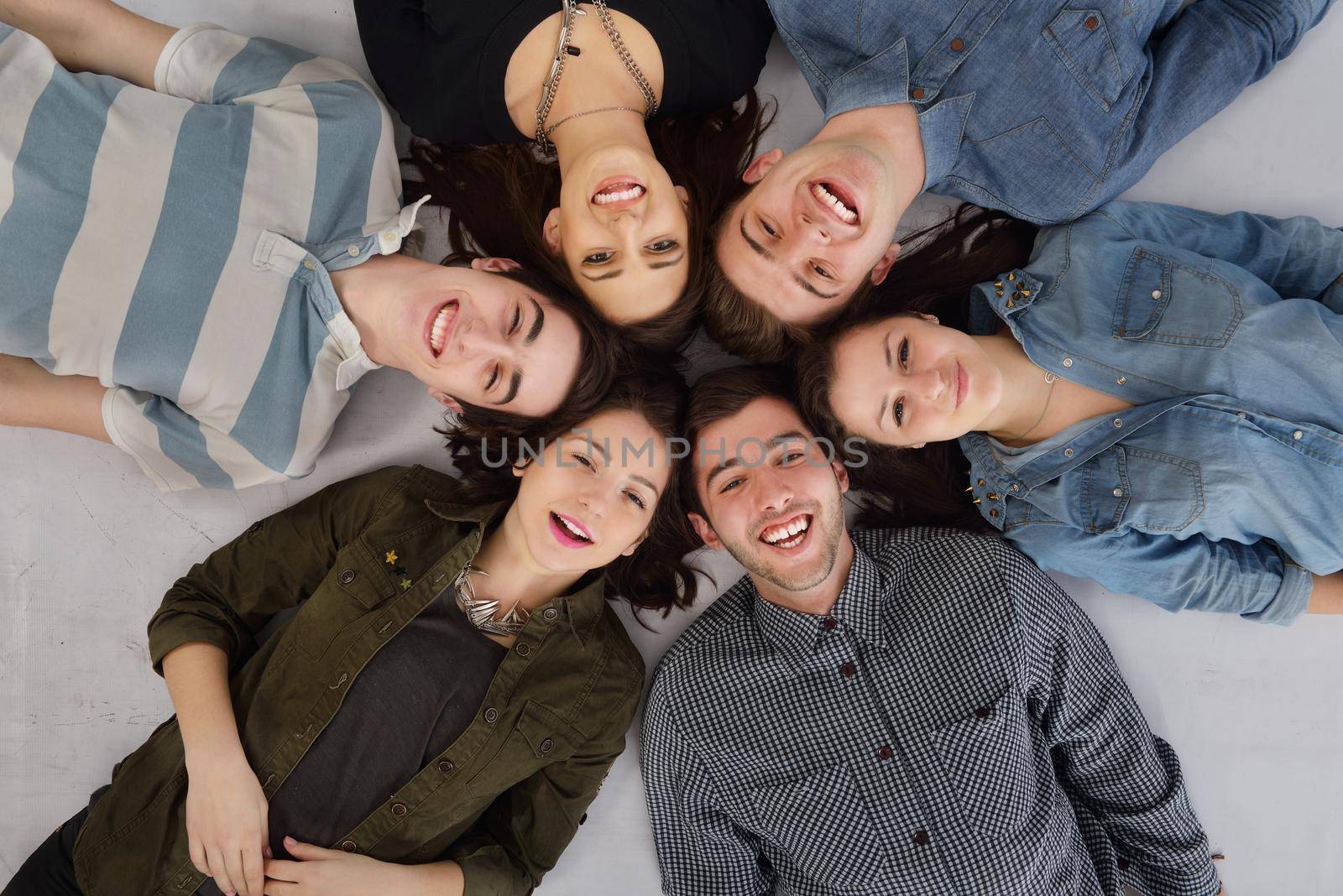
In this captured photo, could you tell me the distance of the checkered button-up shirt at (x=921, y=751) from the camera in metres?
1.89

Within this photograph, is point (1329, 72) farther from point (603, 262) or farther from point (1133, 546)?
point (603, 262)

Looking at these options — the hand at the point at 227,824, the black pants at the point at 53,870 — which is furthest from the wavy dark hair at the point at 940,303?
the black pants at the point at 53,870

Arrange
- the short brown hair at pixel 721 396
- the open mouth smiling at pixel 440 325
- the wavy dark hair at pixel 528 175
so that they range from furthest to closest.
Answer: the wavy dark hair at pixel 528 175 < the short brown hair at pixel 721 396 < the open mouth smiling at pixel 440 325

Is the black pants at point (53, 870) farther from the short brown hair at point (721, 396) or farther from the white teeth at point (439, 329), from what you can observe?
the short brown hair at point (721, 396)

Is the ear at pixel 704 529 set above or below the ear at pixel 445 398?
below

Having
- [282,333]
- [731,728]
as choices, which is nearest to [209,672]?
[282,333]

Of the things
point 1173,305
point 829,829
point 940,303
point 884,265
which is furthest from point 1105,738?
point 884,265

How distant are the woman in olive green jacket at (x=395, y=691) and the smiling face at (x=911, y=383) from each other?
0.49 metres

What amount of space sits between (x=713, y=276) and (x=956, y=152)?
2.40ft

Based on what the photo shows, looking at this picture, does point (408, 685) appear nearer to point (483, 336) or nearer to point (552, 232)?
point (483, 336)

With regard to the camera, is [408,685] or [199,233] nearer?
[199,233]

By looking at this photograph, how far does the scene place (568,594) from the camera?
2.12 m

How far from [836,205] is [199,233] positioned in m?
1.50

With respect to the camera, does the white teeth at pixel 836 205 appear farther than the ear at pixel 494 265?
No
